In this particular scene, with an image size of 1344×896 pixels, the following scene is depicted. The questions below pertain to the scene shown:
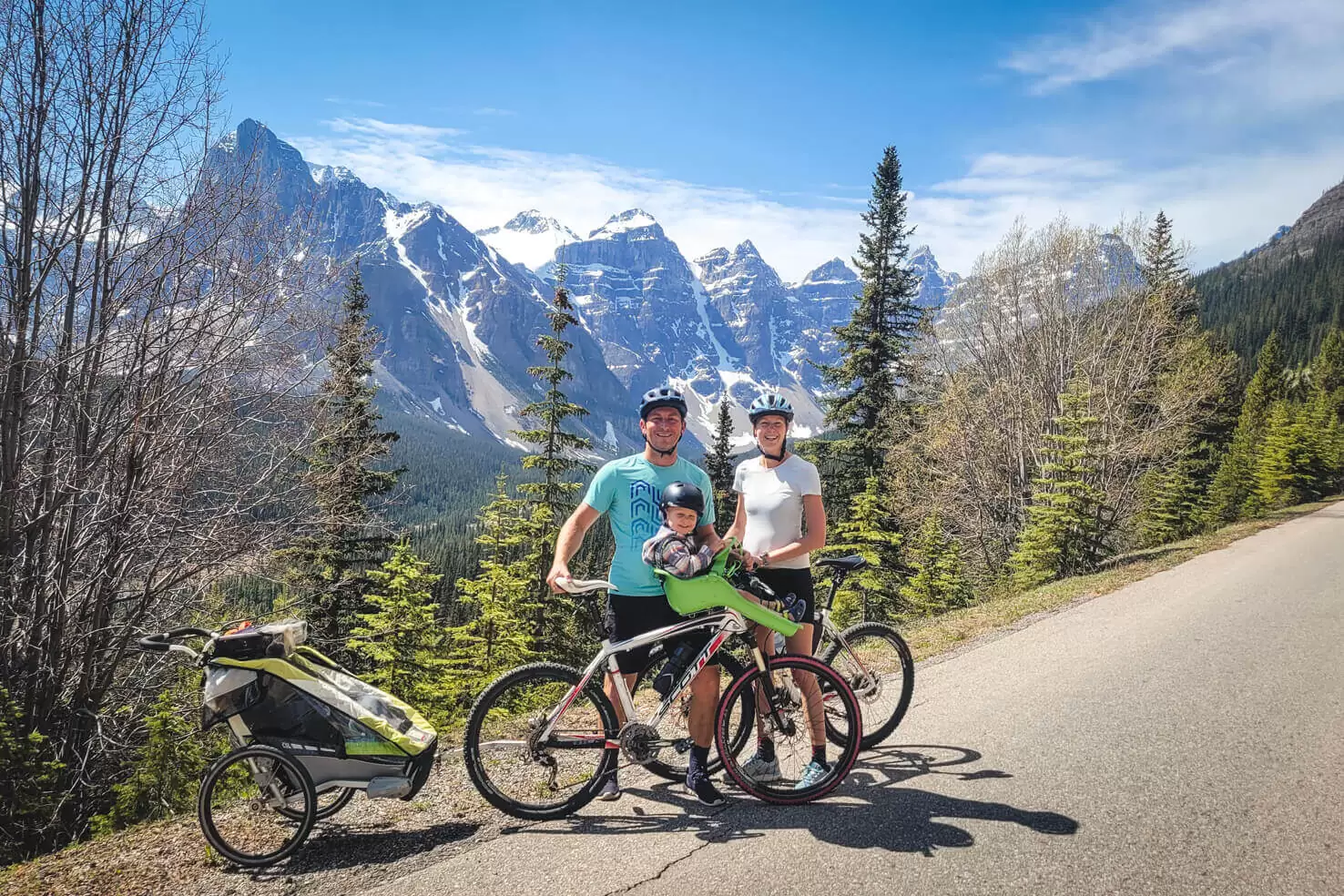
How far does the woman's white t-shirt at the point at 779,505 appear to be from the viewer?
15.3ft

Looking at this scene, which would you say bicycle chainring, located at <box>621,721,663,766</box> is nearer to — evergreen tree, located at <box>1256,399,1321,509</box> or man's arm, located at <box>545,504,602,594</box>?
man's arm, located at <box>545,504,602,594</box>

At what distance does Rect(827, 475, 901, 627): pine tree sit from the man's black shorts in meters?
14.7

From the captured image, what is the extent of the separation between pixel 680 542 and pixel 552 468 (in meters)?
17.4

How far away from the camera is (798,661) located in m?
4.29

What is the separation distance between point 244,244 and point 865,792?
349 inches

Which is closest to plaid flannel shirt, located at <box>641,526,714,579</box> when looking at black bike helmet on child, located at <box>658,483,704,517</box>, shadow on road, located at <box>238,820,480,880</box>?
black bike helmet on child, located at <box>658,483,704,517</box>

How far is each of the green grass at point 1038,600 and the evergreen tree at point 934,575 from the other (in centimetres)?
612

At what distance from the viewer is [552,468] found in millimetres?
21031

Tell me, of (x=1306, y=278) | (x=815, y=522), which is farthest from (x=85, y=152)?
(x=1306, y=278)

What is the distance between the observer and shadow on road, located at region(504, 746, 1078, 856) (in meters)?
3.71

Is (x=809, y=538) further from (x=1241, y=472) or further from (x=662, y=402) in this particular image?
(x=1241, y=472)

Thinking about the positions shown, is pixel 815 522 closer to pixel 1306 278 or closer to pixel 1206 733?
pixel 1206 733

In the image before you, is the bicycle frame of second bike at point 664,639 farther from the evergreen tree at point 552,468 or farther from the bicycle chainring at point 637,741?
the evergreen tree at point 552,468

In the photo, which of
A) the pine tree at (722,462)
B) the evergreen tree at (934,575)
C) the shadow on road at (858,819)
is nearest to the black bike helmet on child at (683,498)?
the shadow on road at (858,819)
